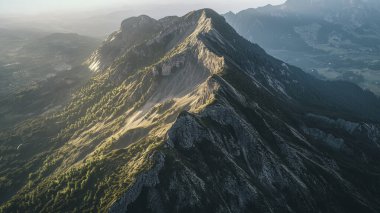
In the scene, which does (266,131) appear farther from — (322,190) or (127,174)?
(127,174)

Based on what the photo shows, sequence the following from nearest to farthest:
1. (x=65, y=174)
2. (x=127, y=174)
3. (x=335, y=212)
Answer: (x=127, y=174), (x=335, y=212), (x=65, y=174)

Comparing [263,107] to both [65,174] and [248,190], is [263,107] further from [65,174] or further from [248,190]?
[65,174]

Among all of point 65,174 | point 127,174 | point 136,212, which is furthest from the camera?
point 65,174

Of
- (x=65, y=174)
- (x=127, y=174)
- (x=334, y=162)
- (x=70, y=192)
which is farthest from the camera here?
(x=334, y=162)

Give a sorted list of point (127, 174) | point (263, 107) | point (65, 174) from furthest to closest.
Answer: point (263, 107) → point (65, 174) → point (127, 174)

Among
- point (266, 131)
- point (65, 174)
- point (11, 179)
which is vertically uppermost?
point (266, 131)

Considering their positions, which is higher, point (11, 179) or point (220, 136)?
point (220, 136)

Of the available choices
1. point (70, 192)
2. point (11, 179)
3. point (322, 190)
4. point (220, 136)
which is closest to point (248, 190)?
A: point (220, 136)

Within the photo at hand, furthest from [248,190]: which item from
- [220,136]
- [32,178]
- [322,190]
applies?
[32,178]

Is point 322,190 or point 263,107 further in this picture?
point 263,107
